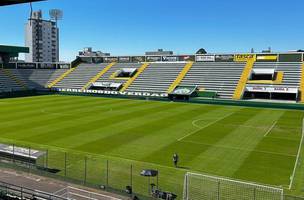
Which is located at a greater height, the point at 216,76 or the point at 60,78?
the point at 216,76

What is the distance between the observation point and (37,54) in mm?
192500

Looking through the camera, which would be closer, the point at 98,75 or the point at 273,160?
the point at 273,160

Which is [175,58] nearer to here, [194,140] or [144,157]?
[194,140]

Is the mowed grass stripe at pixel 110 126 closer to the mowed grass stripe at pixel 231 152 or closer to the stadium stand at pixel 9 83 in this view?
the mowed grass stripe at pixel 231 152

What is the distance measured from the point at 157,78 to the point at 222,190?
207ft

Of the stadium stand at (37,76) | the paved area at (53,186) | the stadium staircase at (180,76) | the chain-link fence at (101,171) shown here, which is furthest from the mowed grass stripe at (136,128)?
the stadium stand at (37,76)

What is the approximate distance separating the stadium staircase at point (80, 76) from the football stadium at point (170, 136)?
2.68ft

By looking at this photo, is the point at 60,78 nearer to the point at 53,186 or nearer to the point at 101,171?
the point at 101,171

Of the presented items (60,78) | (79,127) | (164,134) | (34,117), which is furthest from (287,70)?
(60,78)

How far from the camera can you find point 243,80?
71.8 meters

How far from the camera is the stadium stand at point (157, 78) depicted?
76938mm

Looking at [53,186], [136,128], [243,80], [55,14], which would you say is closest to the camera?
[53,186]

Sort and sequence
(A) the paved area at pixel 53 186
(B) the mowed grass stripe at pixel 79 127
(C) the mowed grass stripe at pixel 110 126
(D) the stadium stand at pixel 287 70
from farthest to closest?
1. (D) the stadium stand at pixel 287 70
2. (B) the mowed grass stripe at pixel 79 127
3. (C) the mowed grass stripe at pixel 110 126
4. (A) the paved area at pixel 53 186

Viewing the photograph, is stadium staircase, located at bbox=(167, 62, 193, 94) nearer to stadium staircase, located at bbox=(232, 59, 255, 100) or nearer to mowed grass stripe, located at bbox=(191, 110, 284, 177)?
stadium staircase, located at bbox=(232, 59, 255, 100)
